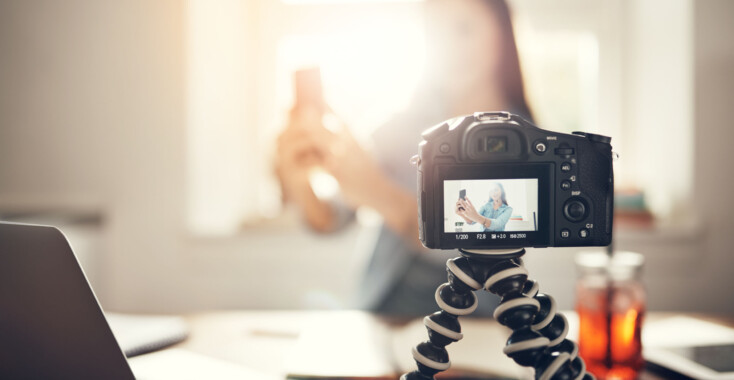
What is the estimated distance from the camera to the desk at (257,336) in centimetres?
67

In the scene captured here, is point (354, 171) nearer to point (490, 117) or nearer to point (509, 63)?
point (509, 63)

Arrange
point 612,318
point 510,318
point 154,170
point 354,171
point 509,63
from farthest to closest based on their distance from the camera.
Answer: point 154,170
point 509,63
point 354,171
point 612,318
point 510,318

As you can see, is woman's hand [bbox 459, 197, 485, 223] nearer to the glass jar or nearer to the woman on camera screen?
the woman on camera screen

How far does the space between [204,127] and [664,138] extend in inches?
65.3

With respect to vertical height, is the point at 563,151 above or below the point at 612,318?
above

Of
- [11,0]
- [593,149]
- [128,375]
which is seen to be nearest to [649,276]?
[593,149]

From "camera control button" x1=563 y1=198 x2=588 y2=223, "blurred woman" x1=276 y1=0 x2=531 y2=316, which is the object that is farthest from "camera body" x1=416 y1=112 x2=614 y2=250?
"blurred woman" x1=276 y1=0 x2=531 y2=316

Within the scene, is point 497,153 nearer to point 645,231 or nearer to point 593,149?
point 593,149

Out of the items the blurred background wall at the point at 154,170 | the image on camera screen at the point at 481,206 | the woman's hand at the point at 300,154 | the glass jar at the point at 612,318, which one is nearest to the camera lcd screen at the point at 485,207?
the image on camera screen at the point at 481,206

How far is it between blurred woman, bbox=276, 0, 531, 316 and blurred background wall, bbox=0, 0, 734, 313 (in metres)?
0.70

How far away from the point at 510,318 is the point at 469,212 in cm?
9

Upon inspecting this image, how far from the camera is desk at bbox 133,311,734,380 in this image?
671mm

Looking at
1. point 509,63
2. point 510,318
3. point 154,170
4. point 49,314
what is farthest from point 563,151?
point 154,170

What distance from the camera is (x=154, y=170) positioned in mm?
1936
